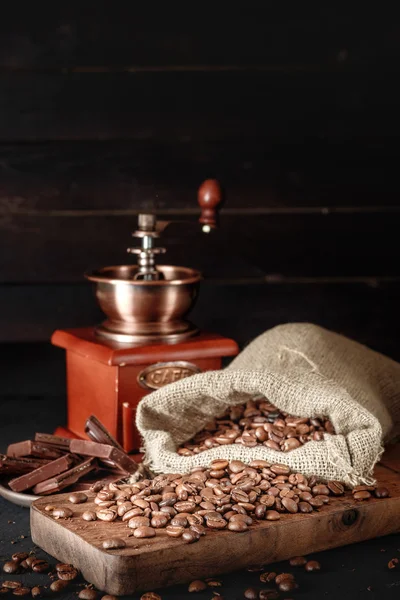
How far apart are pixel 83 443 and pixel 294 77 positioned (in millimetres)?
1428

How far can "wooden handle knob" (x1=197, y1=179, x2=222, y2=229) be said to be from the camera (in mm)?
2180

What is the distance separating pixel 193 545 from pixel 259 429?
1.42ft

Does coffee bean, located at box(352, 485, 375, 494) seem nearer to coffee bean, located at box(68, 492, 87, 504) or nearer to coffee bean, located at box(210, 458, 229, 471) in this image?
coffee bean, located at box(210, 458, 229, 471)

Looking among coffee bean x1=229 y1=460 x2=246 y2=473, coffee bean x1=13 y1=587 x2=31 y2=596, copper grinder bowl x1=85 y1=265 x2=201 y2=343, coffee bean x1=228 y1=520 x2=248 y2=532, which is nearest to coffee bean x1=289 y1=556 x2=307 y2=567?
coffee bean x1=228 y1=520 x2=248 y2=532

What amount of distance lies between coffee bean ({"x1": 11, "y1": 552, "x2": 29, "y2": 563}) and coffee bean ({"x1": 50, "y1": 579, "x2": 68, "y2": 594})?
0.11 m

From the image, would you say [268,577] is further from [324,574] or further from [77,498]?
[77,498]

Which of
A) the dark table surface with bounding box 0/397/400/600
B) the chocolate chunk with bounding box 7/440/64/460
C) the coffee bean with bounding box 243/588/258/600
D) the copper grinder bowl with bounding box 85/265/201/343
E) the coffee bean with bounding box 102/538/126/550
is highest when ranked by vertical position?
the copper grinder bowl with bounding box 85/265/201/343

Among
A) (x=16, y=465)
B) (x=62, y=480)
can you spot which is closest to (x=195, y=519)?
(x=62, y=480)

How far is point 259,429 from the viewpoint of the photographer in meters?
1.82

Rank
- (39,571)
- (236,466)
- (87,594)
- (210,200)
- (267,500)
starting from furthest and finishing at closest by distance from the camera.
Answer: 1. (210,200)
2. (236,466)
3. (267,500)
4. (39,571)
5. (87,594)

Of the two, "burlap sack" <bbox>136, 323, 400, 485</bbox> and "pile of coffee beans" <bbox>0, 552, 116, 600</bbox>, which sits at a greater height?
"burlap sack" <bbox>136, 323, 400, 485</bbox>

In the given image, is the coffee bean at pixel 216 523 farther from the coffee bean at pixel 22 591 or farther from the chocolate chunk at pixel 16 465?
the chocolate chunk at pixel 16 465

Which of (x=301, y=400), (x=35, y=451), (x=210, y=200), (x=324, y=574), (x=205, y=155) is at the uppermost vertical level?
(x=205, y=155)

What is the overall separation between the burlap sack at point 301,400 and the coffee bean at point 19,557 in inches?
14.1
